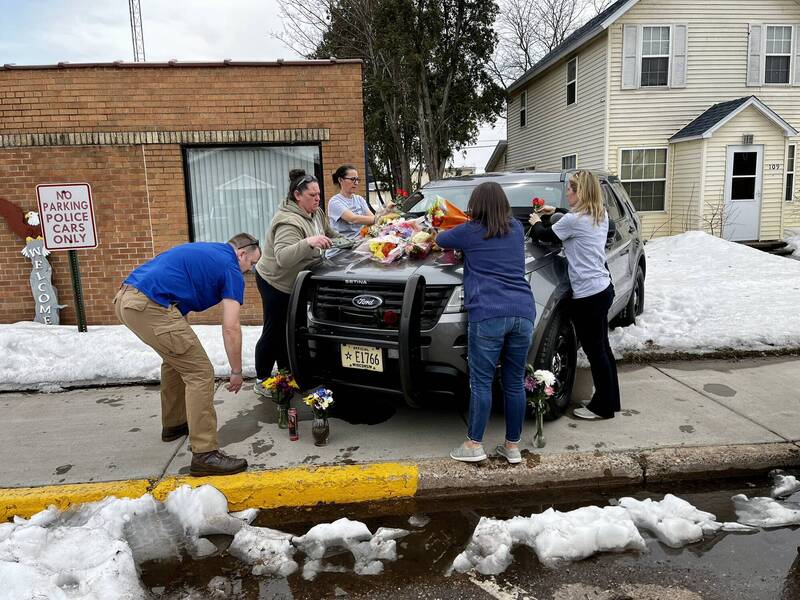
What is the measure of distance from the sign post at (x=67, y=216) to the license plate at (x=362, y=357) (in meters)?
4.41

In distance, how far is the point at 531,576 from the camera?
2.86 metres

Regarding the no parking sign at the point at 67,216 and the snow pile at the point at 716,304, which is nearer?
the snow pile at the point at 716,304

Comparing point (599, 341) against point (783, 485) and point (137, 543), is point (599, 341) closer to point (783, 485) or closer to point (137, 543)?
point (783, 485)

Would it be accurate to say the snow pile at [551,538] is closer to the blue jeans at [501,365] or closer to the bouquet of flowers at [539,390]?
the blue jeans at [501,365]

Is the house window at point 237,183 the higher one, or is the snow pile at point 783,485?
the house window at point 237,183

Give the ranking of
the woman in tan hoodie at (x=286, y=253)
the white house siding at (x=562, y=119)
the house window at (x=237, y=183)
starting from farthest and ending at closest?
the white house siding at (x=562, y=119), the house window at (x=237, y=183), the woman in tan hoodie at (x=286, y=253)

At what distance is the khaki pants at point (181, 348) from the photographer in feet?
12.0

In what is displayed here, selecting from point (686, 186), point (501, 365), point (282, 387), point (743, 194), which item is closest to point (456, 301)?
point (501, 365)

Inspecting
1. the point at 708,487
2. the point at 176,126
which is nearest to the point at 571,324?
the point at 708,487

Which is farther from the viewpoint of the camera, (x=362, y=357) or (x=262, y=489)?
(x=362, y=357)

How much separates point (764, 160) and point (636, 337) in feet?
41.2

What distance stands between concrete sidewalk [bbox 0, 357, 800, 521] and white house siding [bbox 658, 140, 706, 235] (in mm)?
11822

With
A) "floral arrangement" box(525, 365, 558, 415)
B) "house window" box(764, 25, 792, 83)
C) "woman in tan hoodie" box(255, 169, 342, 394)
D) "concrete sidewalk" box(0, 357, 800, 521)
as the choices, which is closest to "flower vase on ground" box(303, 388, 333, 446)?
"concrete sidewalk" box(0, 357, 800, 521)

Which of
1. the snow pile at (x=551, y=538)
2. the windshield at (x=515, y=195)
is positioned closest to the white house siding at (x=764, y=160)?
the windshield at (x=515, y=195)
